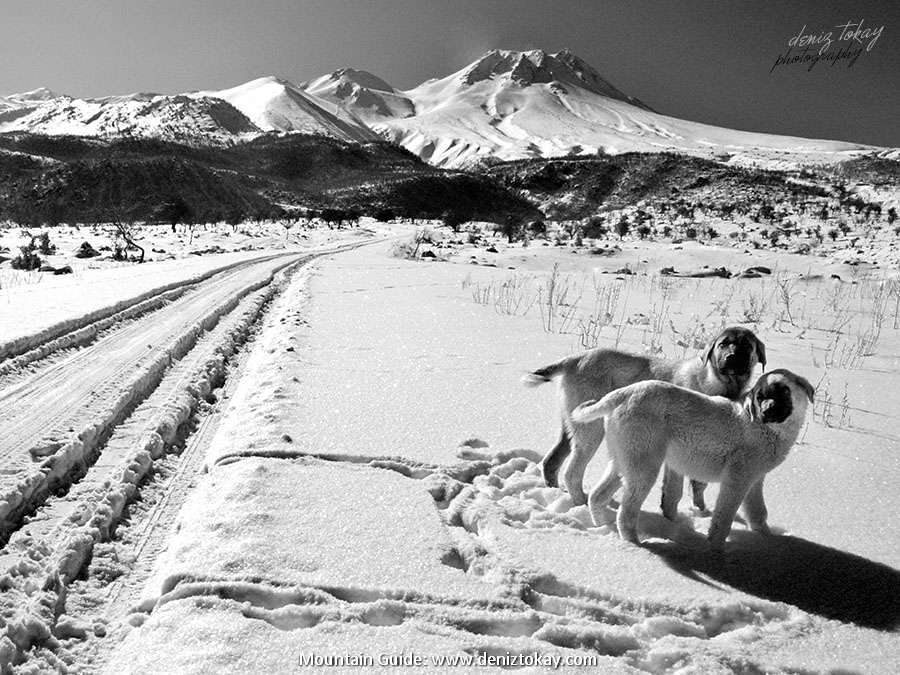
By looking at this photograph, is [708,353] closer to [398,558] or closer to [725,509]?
[725,509]

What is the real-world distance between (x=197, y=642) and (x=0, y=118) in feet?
592

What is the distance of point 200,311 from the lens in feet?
30.6

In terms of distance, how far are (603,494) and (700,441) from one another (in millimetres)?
584

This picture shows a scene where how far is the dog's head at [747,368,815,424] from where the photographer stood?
287 cm

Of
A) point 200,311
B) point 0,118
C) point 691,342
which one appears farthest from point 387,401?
point 0,118

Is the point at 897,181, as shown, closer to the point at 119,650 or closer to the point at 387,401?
the point at 387,401

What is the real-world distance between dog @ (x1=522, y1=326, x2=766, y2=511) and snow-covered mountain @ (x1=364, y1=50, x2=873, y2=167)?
98271 mm

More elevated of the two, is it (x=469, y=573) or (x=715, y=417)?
(x=715, y=417)

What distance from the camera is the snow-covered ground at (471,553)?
7.47 ft

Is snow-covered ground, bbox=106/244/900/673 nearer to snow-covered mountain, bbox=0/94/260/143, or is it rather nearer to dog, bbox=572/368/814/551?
dog, bbox=572/368/814/551

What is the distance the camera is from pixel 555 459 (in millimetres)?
3795

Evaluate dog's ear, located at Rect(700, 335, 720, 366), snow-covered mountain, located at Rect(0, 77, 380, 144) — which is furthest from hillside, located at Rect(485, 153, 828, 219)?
snow-covered mountain, located at Rect(0, 77, 380, 144)

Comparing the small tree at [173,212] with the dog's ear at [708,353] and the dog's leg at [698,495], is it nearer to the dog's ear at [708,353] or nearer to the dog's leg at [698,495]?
the dog's ear at [708,353]

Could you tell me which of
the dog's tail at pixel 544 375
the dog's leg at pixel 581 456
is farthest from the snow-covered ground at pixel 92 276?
the dog's leg at pixel 581 456
